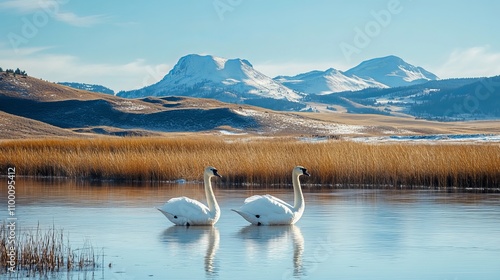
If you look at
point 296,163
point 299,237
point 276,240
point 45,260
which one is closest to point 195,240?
point 276,240

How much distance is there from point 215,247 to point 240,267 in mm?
1730

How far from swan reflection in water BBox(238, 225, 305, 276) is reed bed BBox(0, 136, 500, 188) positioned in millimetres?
9198

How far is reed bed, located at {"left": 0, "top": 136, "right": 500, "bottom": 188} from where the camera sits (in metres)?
23.1

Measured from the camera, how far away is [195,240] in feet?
43.7

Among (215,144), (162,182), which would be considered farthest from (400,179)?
(215,144)

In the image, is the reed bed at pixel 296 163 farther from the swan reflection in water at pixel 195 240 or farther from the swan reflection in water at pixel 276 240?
the swan reflection in water at pixel 195 240

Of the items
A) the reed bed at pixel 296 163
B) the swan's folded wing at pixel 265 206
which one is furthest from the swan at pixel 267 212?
the reed bed at pixel 296 163

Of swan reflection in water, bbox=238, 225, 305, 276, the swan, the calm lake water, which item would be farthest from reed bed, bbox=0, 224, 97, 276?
the swan

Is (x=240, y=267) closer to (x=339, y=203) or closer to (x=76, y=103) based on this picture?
(x=339, y=203)

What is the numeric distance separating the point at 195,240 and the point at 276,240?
4.09 ft

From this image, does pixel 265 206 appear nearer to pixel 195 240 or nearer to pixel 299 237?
pixel 299 237

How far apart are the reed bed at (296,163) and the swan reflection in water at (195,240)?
997 cm

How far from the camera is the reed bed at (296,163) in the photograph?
23.1 m

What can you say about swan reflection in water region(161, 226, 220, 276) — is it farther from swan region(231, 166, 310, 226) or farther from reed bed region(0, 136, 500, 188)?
reed bed region(0, 136, 500, 188)
